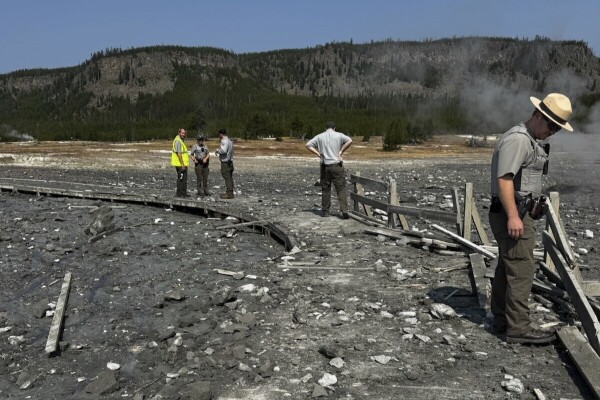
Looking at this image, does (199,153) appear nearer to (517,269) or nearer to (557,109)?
(517,269)

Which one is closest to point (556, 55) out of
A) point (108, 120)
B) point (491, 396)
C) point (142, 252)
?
point (142, 252)

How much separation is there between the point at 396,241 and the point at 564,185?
1912cm

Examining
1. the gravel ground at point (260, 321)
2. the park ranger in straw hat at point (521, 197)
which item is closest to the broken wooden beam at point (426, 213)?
the gravel ground at point (260, 321)

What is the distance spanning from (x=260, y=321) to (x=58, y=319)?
100 inches

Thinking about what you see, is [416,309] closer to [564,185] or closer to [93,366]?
[93,366]

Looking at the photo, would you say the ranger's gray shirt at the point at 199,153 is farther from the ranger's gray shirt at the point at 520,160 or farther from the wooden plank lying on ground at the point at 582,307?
the ranger's gray shirt at the point at 520,160

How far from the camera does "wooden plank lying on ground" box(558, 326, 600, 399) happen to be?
4375 millimetres

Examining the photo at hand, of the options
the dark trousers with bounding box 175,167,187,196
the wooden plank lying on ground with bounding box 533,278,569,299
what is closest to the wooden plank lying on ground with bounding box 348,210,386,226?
the wooden plank lying on ground with bounding box 533,278,569,299

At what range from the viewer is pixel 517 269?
5.22 meters

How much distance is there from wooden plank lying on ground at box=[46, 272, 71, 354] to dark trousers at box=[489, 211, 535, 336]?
480 cm

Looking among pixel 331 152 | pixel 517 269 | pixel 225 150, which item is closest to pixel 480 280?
pixel 517 269

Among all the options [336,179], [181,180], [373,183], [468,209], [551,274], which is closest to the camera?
[551,274]

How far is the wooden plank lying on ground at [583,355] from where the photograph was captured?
14.4 feet

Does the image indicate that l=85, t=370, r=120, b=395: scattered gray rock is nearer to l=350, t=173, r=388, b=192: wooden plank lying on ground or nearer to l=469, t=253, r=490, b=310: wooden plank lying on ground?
l=469, t=253, r=490, b=310: wooden plank lying on ground
